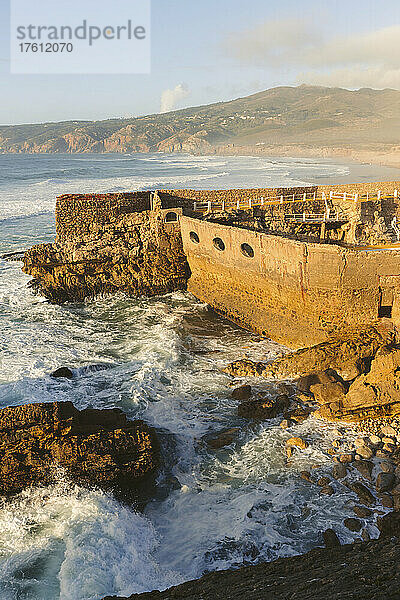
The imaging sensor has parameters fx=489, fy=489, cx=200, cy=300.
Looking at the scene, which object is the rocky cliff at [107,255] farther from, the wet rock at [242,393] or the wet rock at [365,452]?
the wet rock at [365,452]

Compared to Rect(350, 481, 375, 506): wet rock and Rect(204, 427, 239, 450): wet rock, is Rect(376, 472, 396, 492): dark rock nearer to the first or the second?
Rect(350, 481, 375, 506): wet rock

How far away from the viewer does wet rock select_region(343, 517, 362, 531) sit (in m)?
8.43

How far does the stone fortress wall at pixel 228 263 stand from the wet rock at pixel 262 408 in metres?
3.63

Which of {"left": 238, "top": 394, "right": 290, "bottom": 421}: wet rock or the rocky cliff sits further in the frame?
the rocky cliff

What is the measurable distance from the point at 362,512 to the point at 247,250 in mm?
10351

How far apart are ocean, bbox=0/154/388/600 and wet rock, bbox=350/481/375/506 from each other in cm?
33

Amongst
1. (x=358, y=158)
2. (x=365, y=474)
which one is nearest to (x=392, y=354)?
(x=365, y=474)

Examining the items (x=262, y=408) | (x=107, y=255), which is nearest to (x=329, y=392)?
(x=262, y=408)

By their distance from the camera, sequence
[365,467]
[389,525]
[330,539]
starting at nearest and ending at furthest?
1. [330,539]
2. [389,525]
3. [365,467]

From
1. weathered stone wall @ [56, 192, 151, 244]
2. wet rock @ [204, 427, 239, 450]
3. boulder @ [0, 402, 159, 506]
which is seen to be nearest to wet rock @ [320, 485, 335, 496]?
wet rock @ [204, 427, 239, 450]

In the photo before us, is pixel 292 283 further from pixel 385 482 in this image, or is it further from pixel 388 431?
pixel 385 482

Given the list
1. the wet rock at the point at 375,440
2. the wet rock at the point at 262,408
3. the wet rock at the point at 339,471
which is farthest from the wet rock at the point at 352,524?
the wet rock at the point at 262,408

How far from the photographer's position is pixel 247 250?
17391 mm

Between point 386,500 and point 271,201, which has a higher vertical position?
point 271,201
